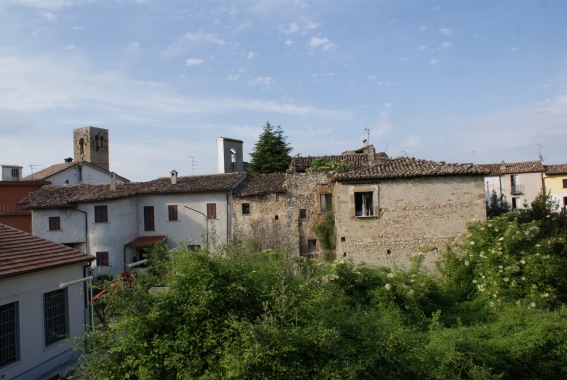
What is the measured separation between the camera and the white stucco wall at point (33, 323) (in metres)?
10.8

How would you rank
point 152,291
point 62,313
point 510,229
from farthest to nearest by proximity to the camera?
point 510,229, point 62,313, point 152,291

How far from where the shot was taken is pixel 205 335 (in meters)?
7.07

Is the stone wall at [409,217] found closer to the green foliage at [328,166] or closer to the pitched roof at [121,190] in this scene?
the green foliage at [328,166]

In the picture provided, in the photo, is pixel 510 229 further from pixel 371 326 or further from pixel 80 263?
pixel 80 263

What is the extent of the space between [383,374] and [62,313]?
998 centimetres

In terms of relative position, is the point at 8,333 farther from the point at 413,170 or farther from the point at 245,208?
the point at 245,208

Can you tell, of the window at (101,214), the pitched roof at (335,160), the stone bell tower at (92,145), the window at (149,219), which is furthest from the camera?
the stone bell tower at (92,145)

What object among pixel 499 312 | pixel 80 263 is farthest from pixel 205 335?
pixel 499 312

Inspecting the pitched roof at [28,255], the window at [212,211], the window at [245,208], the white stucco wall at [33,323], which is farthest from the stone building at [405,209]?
the window at [212,211]

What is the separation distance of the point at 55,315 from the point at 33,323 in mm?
1067

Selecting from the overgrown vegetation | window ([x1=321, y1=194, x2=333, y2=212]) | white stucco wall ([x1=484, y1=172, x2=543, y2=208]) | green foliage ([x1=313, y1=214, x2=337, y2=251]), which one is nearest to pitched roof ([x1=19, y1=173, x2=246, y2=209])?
window ([x1=321, y1=194, x2=333, y2=212])

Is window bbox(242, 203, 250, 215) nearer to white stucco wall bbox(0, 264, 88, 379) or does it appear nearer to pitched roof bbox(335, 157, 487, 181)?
pitched roof bbox(335, 157, 487, 181)

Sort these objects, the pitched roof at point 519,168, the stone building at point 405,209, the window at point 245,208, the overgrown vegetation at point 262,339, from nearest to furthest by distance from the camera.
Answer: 1. the overgrown vegetation at point 262,339
2. the stone building at point 405,209
3. the window at point 245,208
4. the pitched roof at point 519,168

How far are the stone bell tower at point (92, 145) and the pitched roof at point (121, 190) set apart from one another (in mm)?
20187
